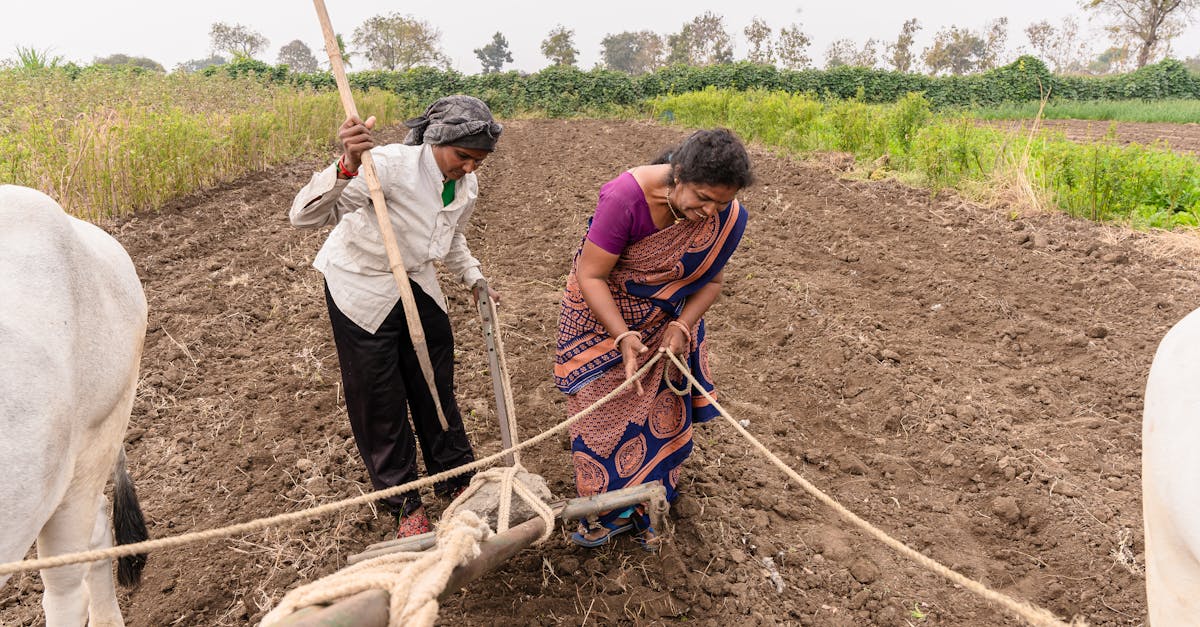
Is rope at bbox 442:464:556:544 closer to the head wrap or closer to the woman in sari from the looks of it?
the woman in sari

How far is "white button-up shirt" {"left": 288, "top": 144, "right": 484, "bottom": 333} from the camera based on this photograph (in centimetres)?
231

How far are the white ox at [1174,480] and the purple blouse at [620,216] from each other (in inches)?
57.4

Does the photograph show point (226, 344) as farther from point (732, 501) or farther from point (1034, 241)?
point (1034, 241)

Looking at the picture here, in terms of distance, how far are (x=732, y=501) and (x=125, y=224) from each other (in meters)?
6.01

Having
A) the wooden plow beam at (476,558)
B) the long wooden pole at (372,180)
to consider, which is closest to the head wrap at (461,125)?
the long wooden pole at (372,180)

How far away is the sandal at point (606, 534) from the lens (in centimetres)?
271

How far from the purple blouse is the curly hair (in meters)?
0.19

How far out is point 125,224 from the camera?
243 inches

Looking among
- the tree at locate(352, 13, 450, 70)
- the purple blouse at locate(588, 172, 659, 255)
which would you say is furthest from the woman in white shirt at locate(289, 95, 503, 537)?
the tree at locate(352, 13, 450, 70)

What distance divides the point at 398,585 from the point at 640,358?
1.53 metres

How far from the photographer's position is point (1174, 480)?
4.54ft

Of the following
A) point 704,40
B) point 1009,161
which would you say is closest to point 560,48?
point 704,40

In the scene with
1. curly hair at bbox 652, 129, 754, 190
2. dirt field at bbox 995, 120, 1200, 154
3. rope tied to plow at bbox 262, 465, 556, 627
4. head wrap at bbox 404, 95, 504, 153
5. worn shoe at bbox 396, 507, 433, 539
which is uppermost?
head wrap at bbox 404, 95, 504, 153

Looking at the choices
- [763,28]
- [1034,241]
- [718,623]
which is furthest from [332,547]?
[763,28]
